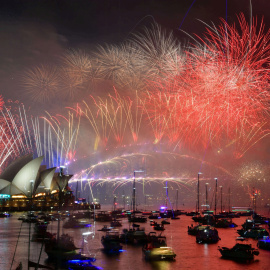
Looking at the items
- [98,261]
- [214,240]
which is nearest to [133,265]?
[98,261]

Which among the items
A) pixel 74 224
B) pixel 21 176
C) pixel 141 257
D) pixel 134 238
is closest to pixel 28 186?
pixel 21 176

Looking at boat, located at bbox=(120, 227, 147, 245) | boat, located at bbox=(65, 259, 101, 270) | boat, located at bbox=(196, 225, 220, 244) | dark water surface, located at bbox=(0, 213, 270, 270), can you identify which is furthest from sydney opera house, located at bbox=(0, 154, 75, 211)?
boat, located at bbox=(65, 259, 101, 270)

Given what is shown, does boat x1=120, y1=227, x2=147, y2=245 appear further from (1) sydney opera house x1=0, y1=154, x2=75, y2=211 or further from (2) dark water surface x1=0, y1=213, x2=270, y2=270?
(1) sydney opera house x1=0, y1=154, x2=75, y2=211

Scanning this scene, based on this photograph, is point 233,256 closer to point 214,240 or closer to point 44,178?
point 214,240

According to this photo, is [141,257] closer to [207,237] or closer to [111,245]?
[111,245]

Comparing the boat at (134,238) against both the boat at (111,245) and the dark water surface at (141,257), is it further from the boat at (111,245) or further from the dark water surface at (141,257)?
the boat at (111,245)

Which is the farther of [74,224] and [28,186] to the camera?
[28,186]

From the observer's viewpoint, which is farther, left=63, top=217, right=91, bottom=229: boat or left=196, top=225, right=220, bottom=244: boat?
left=63, top=217, right=91, bottom=229: boat

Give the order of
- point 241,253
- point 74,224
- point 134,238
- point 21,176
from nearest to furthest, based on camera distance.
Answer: point 241,253 → point 134,238 → point 74,224 → point 21,176
